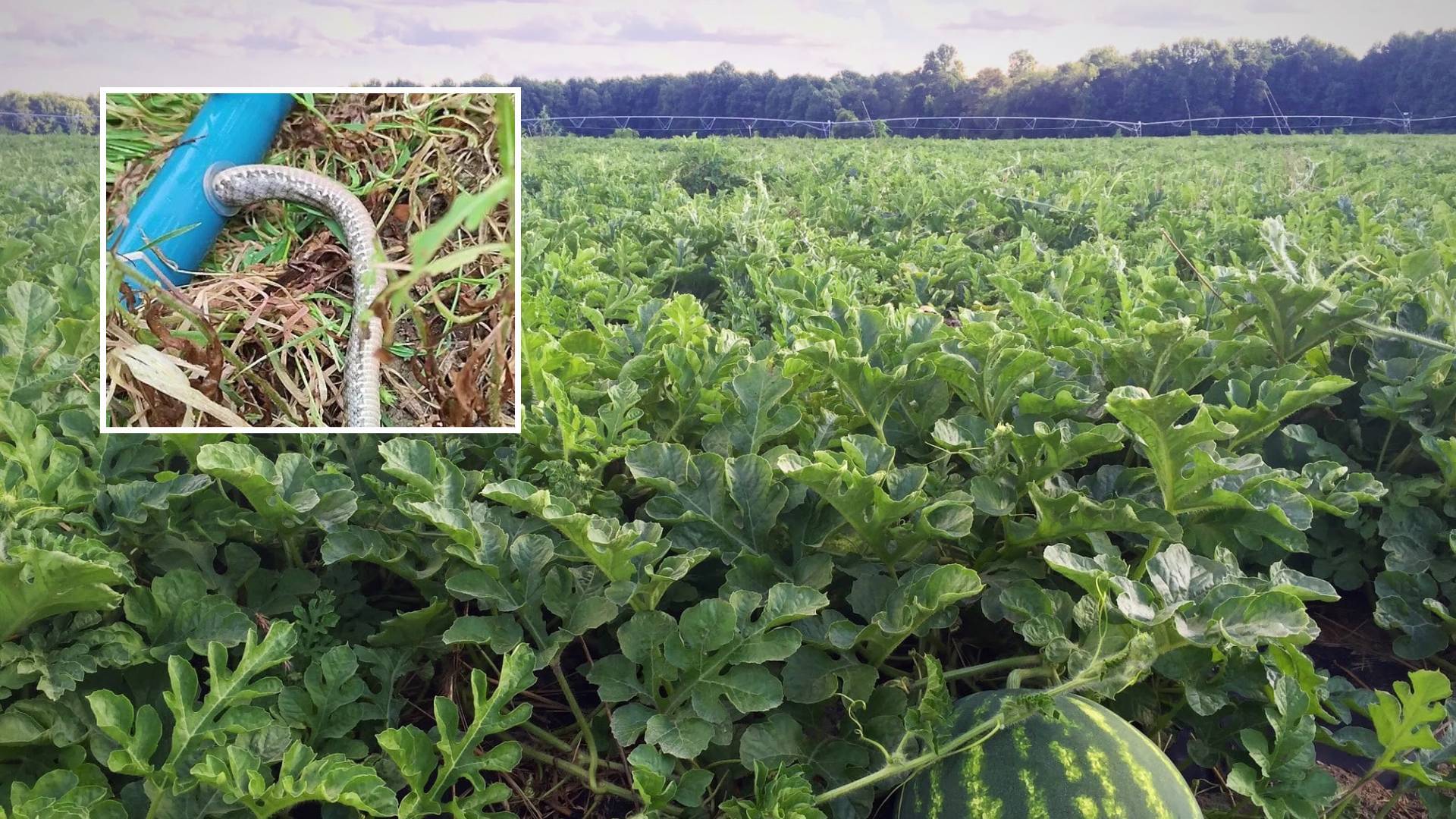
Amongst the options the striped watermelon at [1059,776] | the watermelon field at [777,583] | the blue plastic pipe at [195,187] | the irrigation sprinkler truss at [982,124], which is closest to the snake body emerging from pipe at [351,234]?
the blue plastic pipe at [195,187]

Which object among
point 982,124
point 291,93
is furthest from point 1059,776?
point 982,124

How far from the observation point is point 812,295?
9.50ft

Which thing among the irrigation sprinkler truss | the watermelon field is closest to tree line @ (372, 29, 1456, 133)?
the irrigation sprinkler truss

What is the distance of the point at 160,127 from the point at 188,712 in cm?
97

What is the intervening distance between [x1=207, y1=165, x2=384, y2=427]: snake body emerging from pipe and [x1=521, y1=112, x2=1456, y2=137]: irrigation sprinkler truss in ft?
83.5

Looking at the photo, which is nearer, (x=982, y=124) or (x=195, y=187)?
(x=195, y=187)

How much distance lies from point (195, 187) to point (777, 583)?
1.22 meters

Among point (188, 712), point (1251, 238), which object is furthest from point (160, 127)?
point (1251, 238)

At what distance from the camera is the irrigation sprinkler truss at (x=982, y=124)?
27906 mm

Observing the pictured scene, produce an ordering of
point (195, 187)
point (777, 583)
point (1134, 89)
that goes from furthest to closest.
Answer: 1. point (1134, 89)
2. point (777, 583)
3. point (195, 187)

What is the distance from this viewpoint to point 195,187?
1.63 meters

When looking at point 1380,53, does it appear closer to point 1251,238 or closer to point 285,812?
point 1251,238

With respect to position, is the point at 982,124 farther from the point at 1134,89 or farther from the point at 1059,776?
the point at 1059,776

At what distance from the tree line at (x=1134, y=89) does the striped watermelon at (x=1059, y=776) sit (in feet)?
88.4
